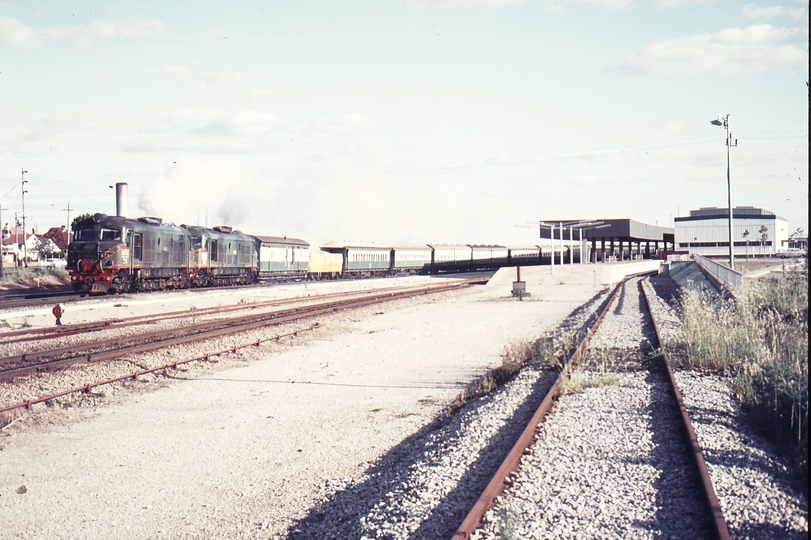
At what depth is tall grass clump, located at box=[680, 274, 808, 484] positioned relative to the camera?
6535 millimetres

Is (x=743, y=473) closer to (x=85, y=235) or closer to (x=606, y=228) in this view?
(x=85, y=235)

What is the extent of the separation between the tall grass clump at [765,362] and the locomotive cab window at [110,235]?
2054cm

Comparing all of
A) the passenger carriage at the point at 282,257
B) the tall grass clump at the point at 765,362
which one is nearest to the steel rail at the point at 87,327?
the tall grass clump at the point at 765,362

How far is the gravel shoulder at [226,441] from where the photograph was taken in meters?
5.63

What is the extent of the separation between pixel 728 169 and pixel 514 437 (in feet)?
105

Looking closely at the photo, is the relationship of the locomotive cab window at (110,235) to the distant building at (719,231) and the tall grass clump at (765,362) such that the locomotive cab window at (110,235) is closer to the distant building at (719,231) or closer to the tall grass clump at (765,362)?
the tall grass clump at (765,362)

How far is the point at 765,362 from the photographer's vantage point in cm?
884

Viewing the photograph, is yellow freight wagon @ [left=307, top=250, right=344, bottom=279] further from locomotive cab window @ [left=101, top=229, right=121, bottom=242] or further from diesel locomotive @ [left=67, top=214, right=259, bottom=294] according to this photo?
locomotive cab window @ [left=101, top=229, right=121, bottom=242]

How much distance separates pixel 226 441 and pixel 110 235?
2015 centimetres

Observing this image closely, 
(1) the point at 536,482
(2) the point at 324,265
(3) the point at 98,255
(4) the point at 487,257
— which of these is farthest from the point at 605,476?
(4) the point at 487,257

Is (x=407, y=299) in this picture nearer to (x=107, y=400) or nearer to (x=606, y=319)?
(x=606, y=319)

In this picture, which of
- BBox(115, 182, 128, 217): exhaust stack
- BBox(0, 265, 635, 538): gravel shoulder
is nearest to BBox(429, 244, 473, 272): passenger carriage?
BBox(115, 182, 128, 217): exhaust stack

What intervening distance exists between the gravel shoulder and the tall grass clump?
3.90 metres

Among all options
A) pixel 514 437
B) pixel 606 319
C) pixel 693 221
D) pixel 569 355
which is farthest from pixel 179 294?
pixel 693 221
